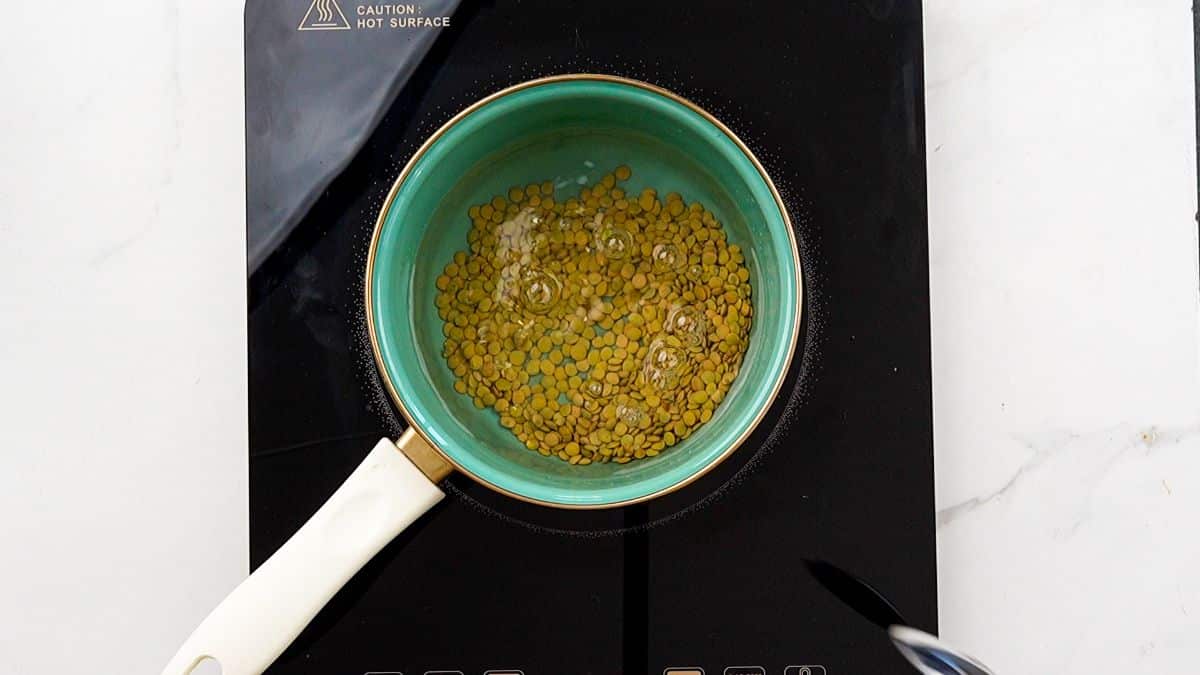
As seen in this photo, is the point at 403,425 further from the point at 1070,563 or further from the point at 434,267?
the point at 1070,563

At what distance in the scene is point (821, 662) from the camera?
591mm

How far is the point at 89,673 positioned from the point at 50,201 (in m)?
0.32

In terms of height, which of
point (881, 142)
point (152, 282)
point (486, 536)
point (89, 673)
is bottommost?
point (89, 673)

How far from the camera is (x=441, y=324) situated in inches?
24.9

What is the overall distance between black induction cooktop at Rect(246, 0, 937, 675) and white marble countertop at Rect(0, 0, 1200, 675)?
44mm

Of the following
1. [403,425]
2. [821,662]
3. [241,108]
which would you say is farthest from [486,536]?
[241,108]

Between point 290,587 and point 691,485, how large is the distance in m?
0.25

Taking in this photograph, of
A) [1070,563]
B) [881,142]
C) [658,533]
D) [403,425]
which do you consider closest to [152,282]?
[403,425]

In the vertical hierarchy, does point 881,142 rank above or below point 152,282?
above

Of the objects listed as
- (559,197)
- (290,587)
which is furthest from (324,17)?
(290,587)

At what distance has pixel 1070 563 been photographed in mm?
629

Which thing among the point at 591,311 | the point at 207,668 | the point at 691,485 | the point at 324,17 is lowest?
the point at 207,668

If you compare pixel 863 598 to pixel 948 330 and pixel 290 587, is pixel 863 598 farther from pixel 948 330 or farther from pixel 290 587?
pixel 290 587

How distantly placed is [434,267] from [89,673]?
36cm
